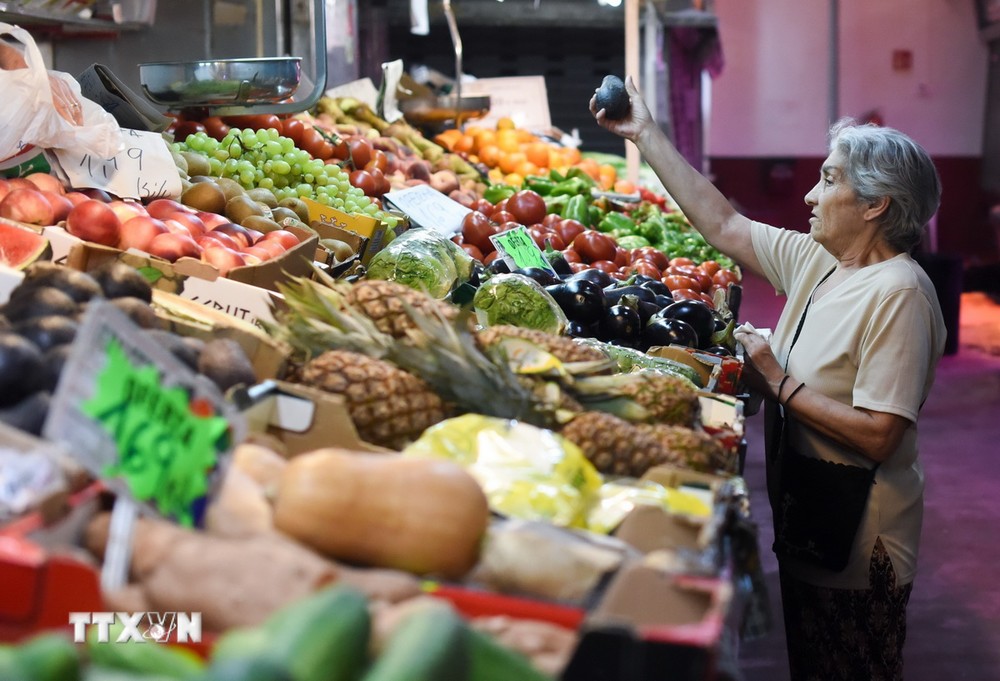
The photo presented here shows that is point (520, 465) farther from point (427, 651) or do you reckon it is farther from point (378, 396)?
point (427, 651)

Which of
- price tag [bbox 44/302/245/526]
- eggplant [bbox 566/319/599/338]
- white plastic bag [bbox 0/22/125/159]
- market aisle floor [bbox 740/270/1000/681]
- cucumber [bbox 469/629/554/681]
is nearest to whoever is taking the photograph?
cucumber [bbox 469/629/554/681]

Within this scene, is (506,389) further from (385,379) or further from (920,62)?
(920,62)

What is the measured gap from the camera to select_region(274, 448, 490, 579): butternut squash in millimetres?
1232

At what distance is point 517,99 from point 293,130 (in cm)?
419

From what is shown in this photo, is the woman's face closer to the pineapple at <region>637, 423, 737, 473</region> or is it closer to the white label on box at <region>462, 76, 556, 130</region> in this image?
the pineapple at <region>637, 423, 737, 473</region>

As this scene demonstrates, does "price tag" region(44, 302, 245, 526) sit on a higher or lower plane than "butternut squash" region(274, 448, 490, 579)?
higher

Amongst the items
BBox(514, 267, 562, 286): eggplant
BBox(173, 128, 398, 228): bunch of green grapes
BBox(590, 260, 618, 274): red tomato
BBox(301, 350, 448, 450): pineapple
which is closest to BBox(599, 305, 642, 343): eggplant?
BBox(514, 267, 562, 286): eggplant

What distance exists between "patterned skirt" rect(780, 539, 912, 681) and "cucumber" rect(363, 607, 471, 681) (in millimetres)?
1958

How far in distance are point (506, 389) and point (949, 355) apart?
8.65 metres

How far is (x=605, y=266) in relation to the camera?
15.6ft

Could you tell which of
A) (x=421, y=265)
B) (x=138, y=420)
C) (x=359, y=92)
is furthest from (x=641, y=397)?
(x=359, y=92)

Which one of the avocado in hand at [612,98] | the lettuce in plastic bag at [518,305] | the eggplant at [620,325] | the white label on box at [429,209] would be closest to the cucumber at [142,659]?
the lettuce in plastic bag at [518,305]

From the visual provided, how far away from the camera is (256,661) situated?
2.97 ft

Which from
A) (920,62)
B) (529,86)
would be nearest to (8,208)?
(529,86)
